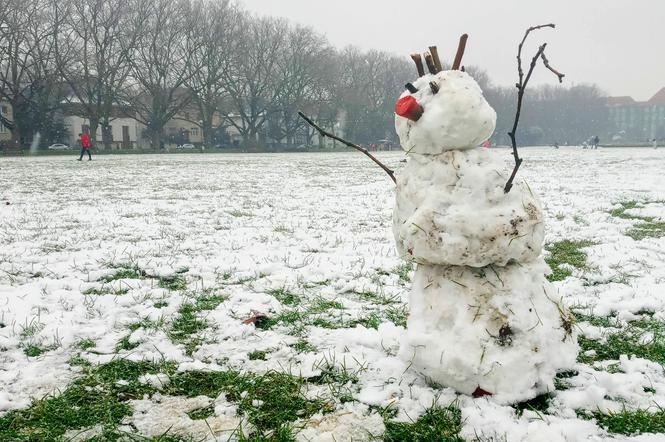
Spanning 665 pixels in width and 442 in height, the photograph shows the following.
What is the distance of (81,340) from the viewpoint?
135 inches

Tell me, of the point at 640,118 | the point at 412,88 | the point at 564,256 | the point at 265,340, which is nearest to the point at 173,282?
the point at 265,340

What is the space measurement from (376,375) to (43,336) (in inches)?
88.2

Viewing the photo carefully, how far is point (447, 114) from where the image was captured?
2.54 m

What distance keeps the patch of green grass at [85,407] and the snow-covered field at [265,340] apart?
10 mm

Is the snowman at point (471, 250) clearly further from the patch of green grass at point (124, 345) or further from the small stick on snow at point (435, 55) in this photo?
the patch of green grass at point (124, 345)

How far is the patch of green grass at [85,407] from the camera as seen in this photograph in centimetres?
Result: 237

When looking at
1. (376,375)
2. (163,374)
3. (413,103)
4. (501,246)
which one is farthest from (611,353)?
(163,374)

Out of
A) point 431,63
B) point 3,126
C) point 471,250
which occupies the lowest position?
point 471,250

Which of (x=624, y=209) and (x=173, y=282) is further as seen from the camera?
(x=624, y=209)

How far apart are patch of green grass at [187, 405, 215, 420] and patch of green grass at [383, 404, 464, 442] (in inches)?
33.9

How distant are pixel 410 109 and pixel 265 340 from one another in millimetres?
1797

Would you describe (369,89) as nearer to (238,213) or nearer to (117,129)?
(117,129)

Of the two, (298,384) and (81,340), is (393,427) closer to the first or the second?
(298,384)

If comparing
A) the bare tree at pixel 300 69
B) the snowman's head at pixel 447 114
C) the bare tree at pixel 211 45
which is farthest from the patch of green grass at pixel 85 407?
the bare tree at pixel 300 69
